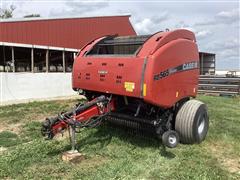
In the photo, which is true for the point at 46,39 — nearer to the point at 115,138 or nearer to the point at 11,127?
the point at 11,127

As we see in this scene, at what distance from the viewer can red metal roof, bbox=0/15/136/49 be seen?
17.4 meters

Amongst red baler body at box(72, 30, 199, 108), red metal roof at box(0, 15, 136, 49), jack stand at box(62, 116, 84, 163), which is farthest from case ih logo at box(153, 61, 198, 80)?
red metal roof at box(0, 15, 136, 49)

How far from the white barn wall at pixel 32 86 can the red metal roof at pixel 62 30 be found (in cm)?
207

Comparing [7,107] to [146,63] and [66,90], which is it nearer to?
[66,90]

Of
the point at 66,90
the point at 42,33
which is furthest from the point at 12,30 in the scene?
the point at 66,90

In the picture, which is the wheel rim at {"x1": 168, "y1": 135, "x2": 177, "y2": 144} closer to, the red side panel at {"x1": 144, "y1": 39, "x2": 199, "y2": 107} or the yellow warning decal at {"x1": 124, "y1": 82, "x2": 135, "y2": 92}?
the red side panel at {"x1": 144, "y1": 39, "x2": 199, "y2": 107}

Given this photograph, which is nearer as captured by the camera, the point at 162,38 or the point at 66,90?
the point at 162,38

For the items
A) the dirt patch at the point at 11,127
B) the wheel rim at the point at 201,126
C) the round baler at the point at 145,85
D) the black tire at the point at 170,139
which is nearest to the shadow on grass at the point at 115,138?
the black tire at the point at 170,139

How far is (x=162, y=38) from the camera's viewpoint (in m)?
6.63

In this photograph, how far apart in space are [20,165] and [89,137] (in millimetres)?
2082

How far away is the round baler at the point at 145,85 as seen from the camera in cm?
632

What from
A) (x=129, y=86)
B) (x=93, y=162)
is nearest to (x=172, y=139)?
(x=129, y=86)

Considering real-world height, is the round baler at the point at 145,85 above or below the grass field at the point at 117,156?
above

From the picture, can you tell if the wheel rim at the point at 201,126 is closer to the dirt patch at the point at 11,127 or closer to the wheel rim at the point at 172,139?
the wheel rim at the point at 172,139
